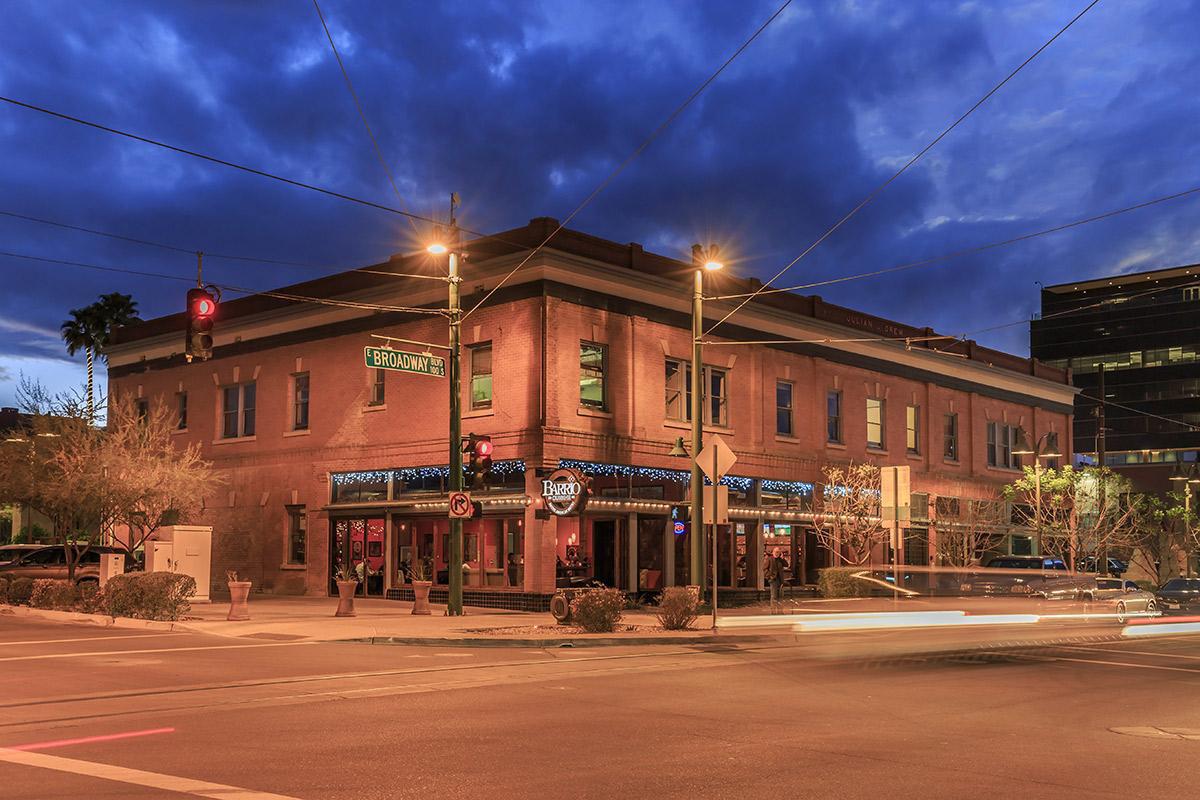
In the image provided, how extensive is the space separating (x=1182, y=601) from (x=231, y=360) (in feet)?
102

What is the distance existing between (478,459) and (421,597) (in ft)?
12.8

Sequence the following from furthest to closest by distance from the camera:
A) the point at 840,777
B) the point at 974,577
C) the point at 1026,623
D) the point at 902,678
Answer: the point at 974,577 → the point at 1026,623 → the point at 902,678 → the point at 840,777

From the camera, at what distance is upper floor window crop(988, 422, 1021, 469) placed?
165 feet

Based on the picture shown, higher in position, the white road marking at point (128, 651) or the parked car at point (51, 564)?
the parked car at point (51, 564)

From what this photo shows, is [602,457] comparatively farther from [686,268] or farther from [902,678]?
[902,678]

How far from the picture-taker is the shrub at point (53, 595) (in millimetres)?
27891

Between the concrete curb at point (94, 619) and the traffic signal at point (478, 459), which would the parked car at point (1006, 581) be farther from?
the concrete curb at point (94, 619)

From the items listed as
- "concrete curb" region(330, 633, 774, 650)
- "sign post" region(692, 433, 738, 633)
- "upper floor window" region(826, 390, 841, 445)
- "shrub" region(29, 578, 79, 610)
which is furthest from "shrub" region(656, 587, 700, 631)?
"upper floor window" region(826, 390, 841, 445)

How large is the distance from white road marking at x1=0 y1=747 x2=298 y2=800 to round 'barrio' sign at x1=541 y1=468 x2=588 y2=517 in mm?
19862

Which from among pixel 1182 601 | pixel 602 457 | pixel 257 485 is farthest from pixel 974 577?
pixel 257 485

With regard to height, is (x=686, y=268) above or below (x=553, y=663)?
above

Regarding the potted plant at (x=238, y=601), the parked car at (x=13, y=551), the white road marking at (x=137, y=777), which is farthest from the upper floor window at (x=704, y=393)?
the white road marking at (x=137, y=777)

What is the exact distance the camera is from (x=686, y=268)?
34.9 metres

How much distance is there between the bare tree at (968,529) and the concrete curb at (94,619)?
29.1m
